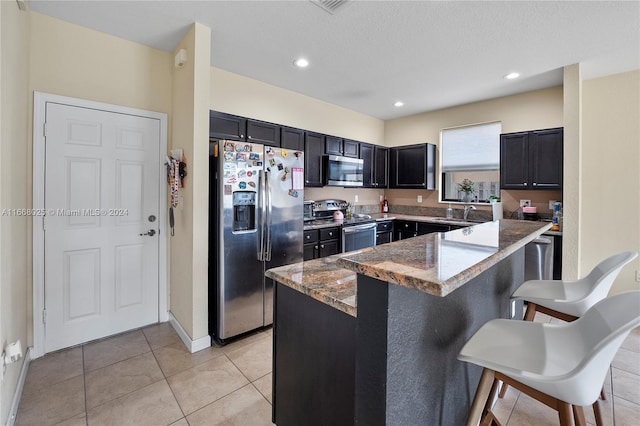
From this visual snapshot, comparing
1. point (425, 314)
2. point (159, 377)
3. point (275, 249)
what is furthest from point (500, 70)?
point (159, 377)

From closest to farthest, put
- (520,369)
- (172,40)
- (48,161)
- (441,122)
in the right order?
(520,369) → (48,161) → (172,40) → (441,122)

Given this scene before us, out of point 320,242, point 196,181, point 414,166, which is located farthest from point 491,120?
point 196,181

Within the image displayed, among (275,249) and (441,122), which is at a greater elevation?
(441,122)

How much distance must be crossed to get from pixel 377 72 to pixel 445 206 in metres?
2.58

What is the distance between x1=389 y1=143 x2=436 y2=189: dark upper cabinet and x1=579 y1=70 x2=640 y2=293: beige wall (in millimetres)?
1885

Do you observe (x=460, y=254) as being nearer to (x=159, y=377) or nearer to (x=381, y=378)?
(x=381, y=378)

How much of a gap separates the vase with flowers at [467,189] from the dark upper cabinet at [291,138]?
8.89 feet

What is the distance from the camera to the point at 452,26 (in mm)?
2473

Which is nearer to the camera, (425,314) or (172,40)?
(425,314)

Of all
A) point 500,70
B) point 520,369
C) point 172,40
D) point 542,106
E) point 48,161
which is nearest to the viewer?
point 520,369

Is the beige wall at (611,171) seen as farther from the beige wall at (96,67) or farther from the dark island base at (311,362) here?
the beige wall at (96,67)

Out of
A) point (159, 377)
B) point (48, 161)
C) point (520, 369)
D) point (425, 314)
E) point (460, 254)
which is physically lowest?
point (159, 377)

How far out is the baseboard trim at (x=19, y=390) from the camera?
1.70 meters

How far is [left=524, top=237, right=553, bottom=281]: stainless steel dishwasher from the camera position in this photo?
3.47 metres
